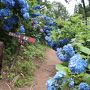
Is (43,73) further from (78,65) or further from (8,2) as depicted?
(78,65)

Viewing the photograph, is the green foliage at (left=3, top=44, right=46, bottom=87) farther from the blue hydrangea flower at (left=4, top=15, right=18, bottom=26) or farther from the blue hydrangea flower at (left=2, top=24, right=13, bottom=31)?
the blue hydrangea flower at (left=4, top=15, right=18, bottom=26)

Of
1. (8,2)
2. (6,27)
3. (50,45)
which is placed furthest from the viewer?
(6,27)

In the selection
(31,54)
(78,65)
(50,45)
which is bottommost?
(31,54)

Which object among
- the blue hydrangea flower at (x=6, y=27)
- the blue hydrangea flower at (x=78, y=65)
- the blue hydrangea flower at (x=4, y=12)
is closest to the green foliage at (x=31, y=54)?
the blue hydrangea flower at (x=6, y=27)

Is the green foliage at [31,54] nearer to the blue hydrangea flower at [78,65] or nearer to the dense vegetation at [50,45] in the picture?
the dense vegetation at [50,45]

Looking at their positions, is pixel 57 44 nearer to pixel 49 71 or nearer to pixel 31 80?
pixel 31 80

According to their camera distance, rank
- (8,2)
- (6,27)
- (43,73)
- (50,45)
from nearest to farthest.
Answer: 1. (50,45)
2. (8,2)
3. (6,27)
4. (43,73)

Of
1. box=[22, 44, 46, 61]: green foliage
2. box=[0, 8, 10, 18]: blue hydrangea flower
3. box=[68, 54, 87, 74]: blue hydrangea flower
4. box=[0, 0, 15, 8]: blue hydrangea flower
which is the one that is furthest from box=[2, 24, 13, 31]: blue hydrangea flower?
box=[68, 54, 87, 74]: blue hydrangea flower

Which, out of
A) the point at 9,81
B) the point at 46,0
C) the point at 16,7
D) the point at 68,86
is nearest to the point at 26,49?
the point at 16,7

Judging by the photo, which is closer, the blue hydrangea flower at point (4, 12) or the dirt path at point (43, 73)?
the dirt path at point (43, 73)

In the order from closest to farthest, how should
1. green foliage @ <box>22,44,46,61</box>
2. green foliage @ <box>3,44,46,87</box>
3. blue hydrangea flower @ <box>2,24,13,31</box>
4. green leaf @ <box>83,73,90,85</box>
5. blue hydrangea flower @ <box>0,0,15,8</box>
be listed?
green leaf @ <box>83,73,90,85</box> < green foliage @ <box>3,44,46,87</box> < blue hydrangea flower @ <box>0,0,15,8</box> < blue hydrangea flower @ <box>2,24,13,31</box> < green foliage @ <box>22,44,46,61</box>

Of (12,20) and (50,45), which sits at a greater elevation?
(12,20)

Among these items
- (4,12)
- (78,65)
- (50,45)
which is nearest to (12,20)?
(4,12)

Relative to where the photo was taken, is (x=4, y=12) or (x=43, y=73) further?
(x=43, y=73)
